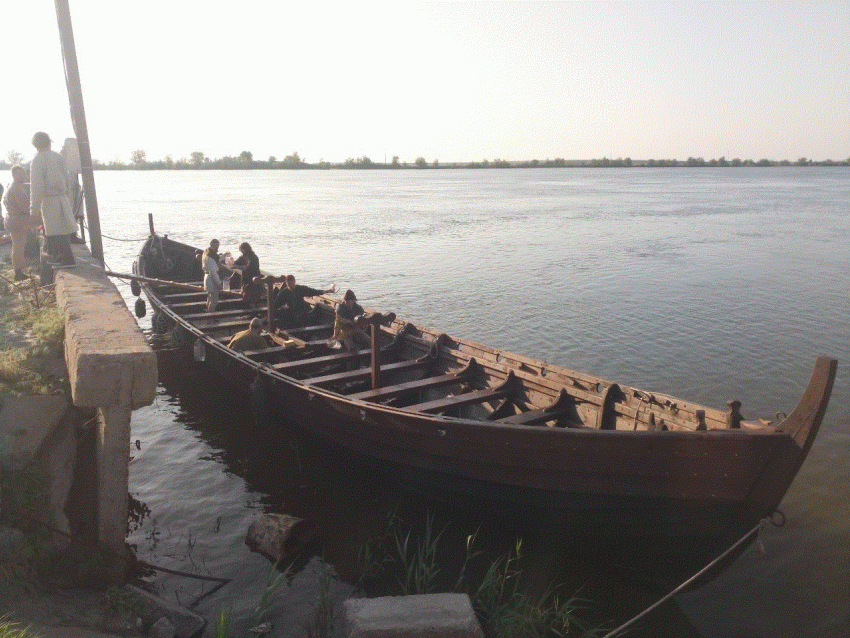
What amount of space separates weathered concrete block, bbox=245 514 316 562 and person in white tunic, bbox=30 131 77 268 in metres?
6.08

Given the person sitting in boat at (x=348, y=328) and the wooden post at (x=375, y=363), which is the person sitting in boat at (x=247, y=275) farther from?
the wooden post at (x=375, y=363)

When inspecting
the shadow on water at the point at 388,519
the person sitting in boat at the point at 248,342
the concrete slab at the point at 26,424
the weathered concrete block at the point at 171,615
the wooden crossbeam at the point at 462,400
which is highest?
the concrete slab at the point at 26,424

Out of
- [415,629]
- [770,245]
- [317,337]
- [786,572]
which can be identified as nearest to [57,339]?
[317,337]

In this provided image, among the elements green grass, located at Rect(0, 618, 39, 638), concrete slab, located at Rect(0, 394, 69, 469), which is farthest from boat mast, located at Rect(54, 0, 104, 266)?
green grass, located at Rect(0, 618, 39, 638)

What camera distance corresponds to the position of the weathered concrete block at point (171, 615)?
5387 millimetres

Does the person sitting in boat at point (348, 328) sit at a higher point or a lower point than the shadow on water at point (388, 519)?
higher

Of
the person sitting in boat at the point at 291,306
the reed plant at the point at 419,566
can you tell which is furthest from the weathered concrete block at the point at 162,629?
the person sitting in boat at the point at 291,306

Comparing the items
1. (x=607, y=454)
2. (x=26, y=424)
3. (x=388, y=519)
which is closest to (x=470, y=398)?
(x=388, y=519)

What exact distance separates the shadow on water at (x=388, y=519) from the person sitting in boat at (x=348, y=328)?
169 cm

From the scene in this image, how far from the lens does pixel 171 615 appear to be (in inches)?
218

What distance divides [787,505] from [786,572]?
1.54 metres

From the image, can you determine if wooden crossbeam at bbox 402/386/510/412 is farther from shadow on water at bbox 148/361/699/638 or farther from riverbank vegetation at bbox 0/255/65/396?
riverbank vegetation at bbox 0/255/65/396

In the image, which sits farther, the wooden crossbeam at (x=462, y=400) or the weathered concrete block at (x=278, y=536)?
the wooden crossbeam at (x=462, y=400)

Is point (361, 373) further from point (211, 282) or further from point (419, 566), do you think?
point (211, 282)
